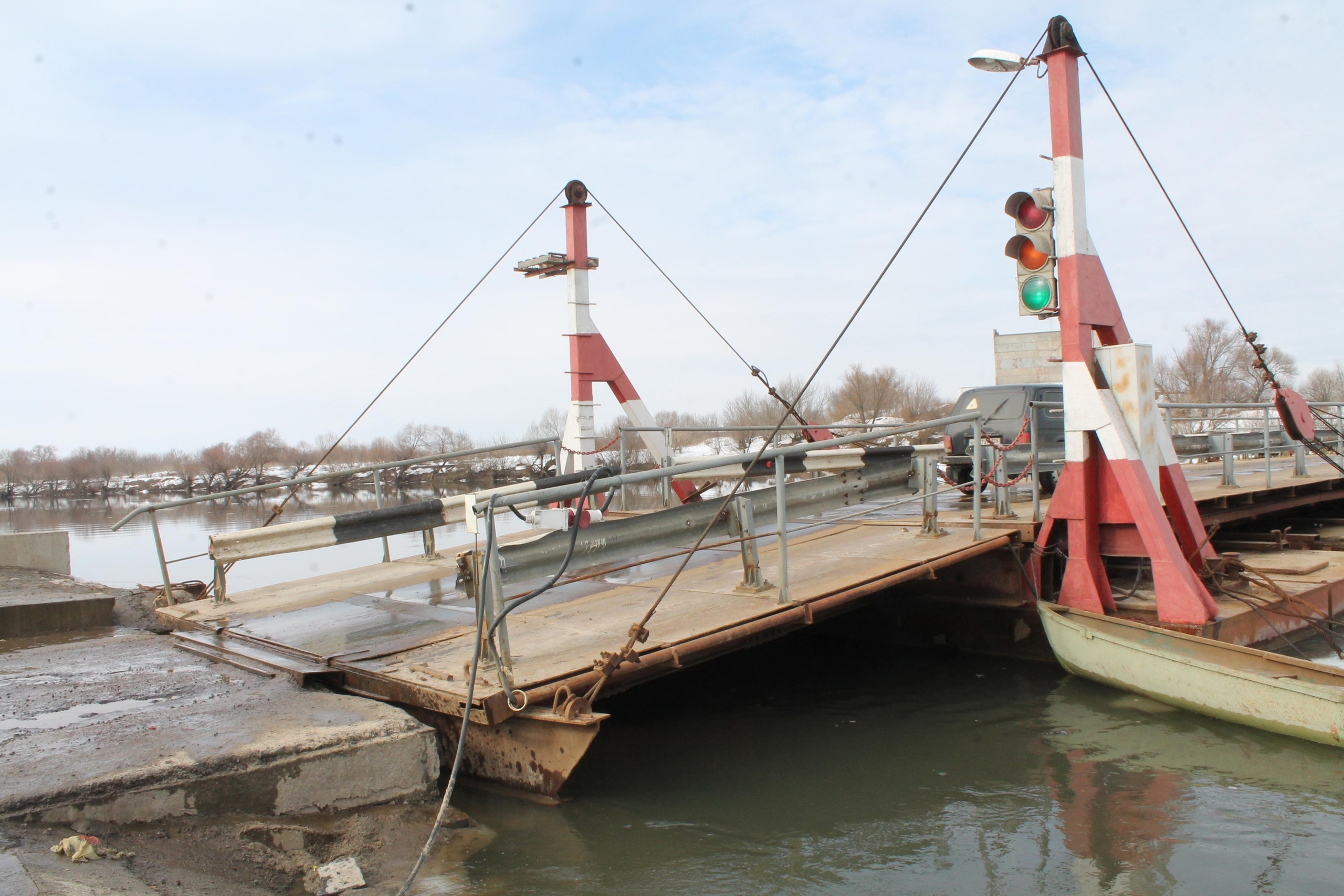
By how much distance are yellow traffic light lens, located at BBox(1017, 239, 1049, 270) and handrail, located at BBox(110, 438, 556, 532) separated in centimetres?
569

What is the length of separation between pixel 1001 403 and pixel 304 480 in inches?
411

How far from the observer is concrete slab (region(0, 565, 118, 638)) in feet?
28.2

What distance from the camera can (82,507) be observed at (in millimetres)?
55062

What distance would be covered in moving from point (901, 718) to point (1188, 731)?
1.99 m

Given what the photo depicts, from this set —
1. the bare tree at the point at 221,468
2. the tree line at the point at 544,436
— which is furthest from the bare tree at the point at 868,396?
the bare tree at the point at 221,468

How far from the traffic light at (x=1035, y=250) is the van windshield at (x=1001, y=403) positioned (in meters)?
6.28

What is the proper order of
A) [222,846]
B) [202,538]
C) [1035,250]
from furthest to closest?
[202,538] → [1035,250] → [222,846]

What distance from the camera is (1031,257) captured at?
787 cm

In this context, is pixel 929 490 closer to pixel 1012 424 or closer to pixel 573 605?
pixel 573 605

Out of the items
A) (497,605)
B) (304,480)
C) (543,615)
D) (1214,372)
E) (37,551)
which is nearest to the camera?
(497,605)

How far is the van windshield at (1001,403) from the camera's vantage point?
562 inches

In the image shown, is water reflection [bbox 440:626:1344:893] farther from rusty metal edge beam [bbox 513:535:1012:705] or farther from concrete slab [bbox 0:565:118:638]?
concrete slab [bbox 0:565:118:638]

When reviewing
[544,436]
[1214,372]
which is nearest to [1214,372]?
[1214,372]

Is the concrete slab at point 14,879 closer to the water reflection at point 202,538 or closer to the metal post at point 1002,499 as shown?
the water reflection at point 202,538
